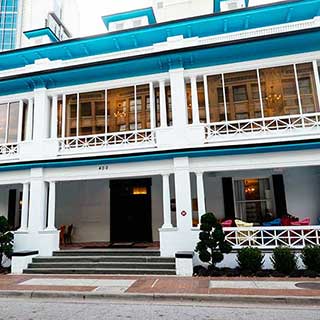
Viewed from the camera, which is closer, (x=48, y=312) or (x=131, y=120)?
(x=48, y=312)

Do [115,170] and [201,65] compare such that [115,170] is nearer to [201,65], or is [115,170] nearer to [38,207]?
[38,207]

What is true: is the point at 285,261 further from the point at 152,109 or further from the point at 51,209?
the point at 51,209

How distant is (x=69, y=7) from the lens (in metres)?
75.0

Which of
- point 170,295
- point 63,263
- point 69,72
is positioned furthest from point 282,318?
point 69,72

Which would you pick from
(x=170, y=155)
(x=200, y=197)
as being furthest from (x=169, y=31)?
(x=200, y=197)

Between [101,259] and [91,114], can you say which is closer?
[101,259]

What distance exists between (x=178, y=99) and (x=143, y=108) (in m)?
1.90

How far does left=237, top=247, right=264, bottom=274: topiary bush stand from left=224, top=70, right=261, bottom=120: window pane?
5146 millimetres

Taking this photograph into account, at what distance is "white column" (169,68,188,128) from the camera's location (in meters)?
10.9

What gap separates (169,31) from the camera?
44.7ft

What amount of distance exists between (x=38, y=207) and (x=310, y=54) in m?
11.7

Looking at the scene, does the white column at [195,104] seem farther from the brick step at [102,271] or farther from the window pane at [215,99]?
the brick step at [102,271]

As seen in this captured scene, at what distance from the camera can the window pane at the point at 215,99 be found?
1134 centimetres

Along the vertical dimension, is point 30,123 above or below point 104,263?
above
